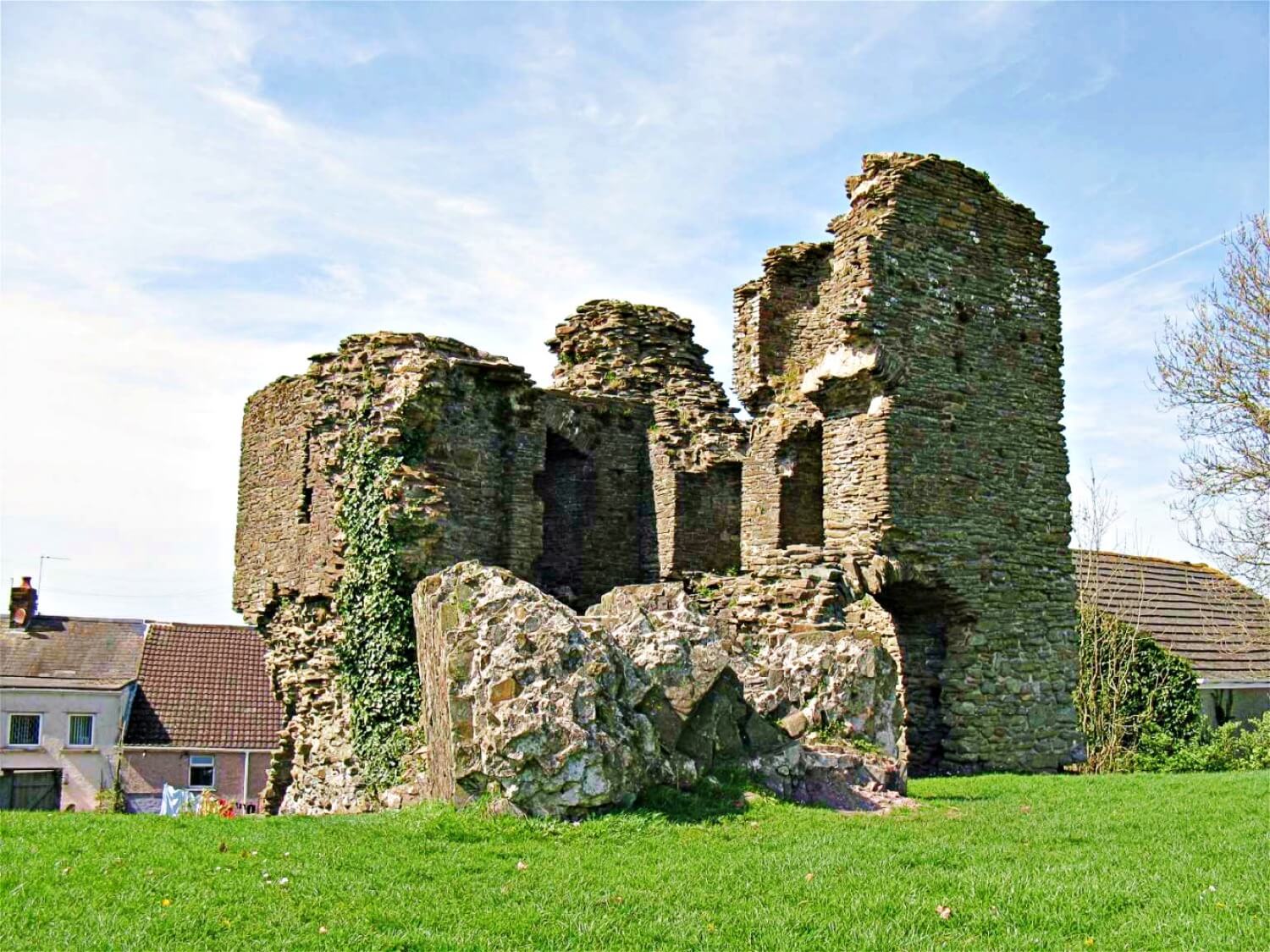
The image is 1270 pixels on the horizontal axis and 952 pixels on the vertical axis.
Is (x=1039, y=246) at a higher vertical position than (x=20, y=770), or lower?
higher

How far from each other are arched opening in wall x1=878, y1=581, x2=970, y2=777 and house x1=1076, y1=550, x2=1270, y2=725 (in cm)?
551

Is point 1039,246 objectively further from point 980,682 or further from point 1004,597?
point 980,682

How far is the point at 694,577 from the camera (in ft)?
57.8

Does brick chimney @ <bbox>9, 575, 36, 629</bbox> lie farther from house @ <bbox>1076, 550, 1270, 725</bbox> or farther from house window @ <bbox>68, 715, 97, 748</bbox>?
house @ <bbox>1076, 550, 1270, 725</bbox>

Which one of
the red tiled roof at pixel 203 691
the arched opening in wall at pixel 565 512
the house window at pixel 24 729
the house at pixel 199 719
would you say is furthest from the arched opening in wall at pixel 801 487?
the house window at pixel 24 729

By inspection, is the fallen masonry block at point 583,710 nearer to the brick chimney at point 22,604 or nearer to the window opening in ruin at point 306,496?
the window opening in ruin at point 306,496

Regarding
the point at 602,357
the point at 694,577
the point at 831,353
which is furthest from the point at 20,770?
the point at 831,353

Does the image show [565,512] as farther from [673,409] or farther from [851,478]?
Result: [851,478]

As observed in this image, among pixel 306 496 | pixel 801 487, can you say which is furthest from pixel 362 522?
pixel 801 487

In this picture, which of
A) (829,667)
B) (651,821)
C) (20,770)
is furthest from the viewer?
(20,770)

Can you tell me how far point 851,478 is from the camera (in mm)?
17328

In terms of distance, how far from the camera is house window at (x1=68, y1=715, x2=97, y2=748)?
31.6 meters

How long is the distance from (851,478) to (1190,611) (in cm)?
1124

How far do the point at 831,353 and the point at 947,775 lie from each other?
5932 mm
